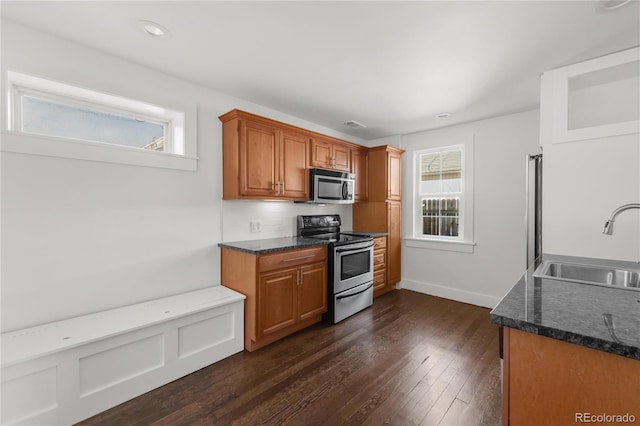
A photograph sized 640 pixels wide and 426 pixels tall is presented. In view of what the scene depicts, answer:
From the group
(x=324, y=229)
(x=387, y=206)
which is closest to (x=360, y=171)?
(x=387, y=206)

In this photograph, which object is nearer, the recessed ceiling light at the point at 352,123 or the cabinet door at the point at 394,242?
the recessed ceiling light at the point at 352,123

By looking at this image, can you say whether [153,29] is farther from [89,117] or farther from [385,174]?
[385,174]

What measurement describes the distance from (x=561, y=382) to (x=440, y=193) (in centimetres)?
361

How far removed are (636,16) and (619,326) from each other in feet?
6.92

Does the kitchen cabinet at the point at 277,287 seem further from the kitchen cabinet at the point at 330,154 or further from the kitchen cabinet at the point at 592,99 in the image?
the kitchen cabinet at the point at 592,99

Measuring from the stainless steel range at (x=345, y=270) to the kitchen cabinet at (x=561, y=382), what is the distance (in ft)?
7.32

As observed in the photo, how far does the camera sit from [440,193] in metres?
4.27

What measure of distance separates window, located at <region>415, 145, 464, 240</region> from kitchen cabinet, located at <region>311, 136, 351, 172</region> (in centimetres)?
128

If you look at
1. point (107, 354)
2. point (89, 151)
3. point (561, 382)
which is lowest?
point (107, 354)

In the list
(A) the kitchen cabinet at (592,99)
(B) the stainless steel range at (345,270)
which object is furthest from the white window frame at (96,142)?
(A) the kitchen cabinet at (592,99)

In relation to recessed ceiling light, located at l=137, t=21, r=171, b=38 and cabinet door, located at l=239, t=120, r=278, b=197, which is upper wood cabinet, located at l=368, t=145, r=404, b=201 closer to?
cabinet door, located at l=239, t=120, r=278, b=197

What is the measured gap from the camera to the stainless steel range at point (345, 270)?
3195mm

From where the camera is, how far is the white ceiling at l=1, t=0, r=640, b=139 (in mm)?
1731

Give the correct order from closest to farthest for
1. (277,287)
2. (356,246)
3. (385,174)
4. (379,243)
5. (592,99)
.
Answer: (592,99), (277,287), (356,246), (379,243), (385,174)
